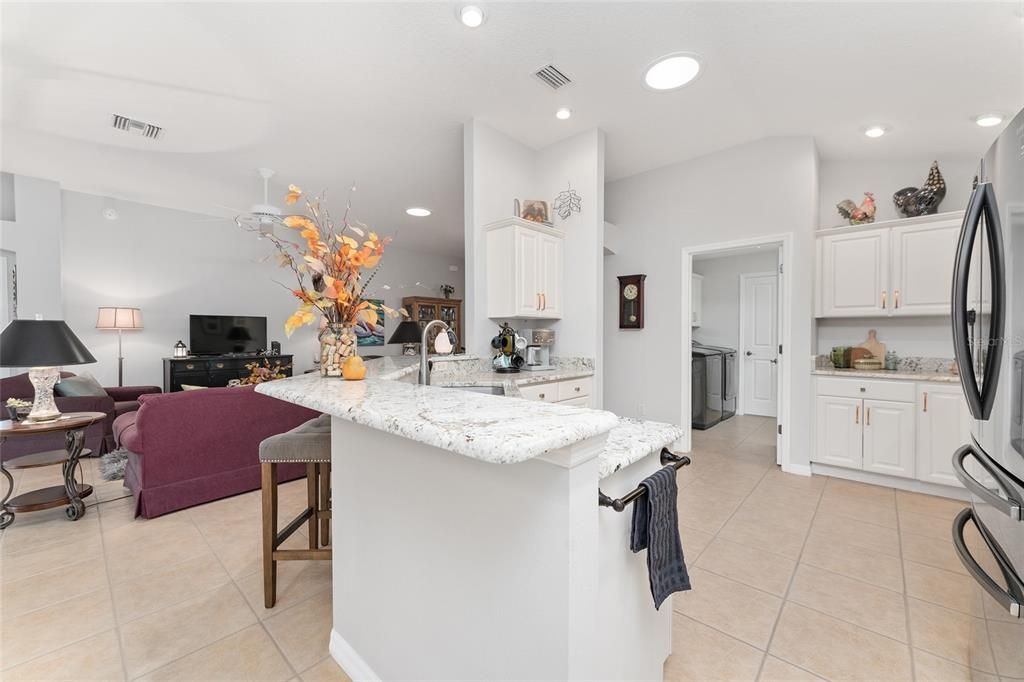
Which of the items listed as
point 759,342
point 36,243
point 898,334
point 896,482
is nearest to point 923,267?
point 898,334

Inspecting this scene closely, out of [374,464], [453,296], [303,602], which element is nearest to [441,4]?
[374,464]

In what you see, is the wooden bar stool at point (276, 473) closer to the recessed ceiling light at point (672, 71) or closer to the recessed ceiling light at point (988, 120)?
the recessed ceiling light at point (672, 71)

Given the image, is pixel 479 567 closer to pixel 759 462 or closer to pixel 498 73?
pixel 498 73

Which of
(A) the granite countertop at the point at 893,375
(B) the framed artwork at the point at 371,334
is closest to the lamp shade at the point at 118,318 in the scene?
(B) the framed artwork at the point at 371,334

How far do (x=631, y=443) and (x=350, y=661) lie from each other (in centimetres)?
124

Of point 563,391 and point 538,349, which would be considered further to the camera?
point 538,349

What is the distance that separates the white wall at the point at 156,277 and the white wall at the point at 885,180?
505 cm

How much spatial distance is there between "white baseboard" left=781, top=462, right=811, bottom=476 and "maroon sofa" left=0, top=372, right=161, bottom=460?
19.1 ft

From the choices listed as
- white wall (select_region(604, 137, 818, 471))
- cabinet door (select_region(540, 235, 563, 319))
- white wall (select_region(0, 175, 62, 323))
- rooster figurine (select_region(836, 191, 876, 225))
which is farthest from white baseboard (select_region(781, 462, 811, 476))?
white wall (select_region(0, 175, 62, 323))

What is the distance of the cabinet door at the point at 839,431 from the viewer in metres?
3.26

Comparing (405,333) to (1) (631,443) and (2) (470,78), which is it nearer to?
(2) (470,78)

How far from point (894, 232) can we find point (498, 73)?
10.9 ft

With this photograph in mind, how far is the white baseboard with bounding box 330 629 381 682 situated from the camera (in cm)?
132

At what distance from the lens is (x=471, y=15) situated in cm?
212
